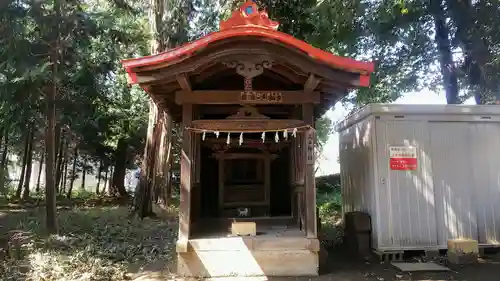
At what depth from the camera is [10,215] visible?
38.9ft

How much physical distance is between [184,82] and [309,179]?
2.45 metres

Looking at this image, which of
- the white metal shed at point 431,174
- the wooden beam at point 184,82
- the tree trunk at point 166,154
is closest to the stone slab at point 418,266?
the white metal shed at point 431,174

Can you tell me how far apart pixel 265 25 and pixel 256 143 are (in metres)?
3.11

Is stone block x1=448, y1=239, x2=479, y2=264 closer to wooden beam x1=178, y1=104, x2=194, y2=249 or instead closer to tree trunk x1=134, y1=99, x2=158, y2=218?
wooden beam x1=178, y1=104, x2=194, y2=249

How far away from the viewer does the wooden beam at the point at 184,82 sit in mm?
5489

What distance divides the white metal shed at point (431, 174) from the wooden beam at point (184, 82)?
11.5 feet

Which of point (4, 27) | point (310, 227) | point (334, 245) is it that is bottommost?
point (334, 245)

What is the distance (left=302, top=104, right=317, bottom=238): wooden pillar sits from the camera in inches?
227

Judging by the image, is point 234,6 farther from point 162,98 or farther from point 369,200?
point 369,200

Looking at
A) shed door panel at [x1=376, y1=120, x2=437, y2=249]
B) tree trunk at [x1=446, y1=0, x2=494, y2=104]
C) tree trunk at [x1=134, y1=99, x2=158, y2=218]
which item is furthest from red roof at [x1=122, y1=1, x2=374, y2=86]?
tree trunk at [x1=446, y1=0, x2=494, y2=104]

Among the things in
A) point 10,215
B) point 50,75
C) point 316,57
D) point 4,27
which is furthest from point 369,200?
point 10,215

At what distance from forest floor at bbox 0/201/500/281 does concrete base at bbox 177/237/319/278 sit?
0.22 m

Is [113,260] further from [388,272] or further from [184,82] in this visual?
[388,272]

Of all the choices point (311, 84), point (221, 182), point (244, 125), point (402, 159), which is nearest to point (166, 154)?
point (221, 182)
